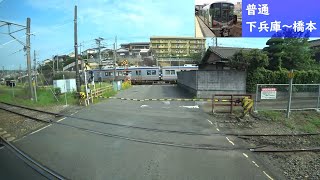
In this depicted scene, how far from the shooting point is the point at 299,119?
13094mm

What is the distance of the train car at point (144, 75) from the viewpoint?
44469 millimetres

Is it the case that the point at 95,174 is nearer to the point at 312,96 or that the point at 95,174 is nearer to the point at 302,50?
the point at 312,96

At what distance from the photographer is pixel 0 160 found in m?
6.94

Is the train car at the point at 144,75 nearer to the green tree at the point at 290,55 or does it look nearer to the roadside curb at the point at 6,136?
the green tree at the point at 290,55

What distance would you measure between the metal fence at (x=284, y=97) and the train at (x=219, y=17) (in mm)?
3458

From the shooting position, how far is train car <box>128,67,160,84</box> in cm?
4447

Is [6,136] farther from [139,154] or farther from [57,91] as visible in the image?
[57,91]

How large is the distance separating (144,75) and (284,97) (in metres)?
30.9

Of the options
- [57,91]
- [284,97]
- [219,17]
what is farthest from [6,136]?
[57,91]

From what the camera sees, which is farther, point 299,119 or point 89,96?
point 89,96

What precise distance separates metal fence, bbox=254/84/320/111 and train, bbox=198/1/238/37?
3.46 metres

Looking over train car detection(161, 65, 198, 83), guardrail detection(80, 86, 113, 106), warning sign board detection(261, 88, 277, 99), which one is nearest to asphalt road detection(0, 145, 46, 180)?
guardrail detection(80, 86, 113, 106)

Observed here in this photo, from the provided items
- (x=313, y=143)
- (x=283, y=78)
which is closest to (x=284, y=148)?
(x=313, y=143)

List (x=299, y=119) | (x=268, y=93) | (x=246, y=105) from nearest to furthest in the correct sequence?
(x=246, y=105)
(x=299, y=119)
(x=268, y=93)
